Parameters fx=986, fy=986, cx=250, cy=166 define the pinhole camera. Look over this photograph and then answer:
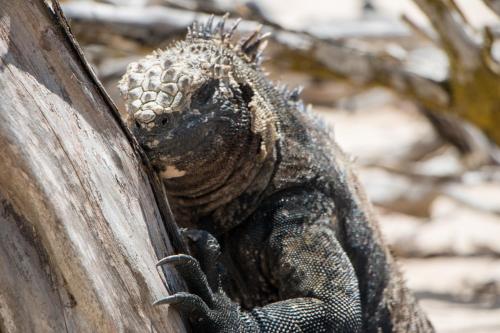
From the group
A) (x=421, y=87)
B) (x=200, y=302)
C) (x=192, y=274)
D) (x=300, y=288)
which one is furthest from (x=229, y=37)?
(x=421, y=87)

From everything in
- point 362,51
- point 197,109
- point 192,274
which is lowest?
point 192,274

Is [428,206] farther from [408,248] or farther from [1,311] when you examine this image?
[1,311]

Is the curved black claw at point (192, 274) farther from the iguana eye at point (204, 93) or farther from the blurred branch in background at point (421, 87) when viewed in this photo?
the blurred branch in background at point (421, 87)

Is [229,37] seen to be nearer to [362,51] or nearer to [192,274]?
[192,274]

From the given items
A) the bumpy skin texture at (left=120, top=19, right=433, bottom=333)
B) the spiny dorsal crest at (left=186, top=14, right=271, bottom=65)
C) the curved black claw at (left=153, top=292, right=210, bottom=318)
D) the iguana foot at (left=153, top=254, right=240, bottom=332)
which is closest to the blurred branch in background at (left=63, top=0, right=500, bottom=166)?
the spiny dorsal crest at (left=186, top=14, right=271, bottom=65)

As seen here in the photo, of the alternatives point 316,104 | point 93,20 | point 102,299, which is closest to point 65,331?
point 102,299

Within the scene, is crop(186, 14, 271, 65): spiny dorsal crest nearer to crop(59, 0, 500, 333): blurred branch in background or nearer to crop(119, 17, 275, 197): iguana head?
crop(119, 17, 275, 197): iguana head
